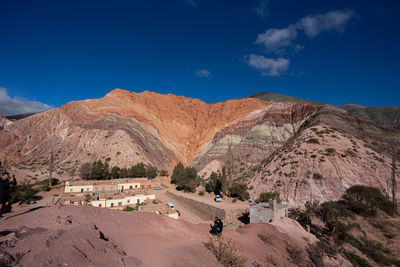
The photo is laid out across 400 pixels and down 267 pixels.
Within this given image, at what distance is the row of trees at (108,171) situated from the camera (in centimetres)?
4475

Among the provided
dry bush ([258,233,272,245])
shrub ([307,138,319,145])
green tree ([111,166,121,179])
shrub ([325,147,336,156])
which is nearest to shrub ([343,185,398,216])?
shrub ([325,147,336,156])

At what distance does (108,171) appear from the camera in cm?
4766

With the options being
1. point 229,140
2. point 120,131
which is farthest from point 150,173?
point 229,140

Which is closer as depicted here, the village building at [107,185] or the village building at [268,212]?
the village building at [268,212]

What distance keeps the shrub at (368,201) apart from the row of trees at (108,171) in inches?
1672

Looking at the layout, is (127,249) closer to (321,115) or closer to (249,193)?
(249,193)

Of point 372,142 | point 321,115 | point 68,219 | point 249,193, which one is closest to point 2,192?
point 68,219

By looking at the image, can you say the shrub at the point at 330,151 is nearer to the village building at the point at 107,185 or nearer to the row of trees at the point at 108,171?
the village building at the point at 107,185

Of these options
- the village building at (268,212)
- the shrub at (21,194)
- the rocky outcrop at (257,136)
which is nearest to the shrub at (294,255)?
the village building at (268,212)

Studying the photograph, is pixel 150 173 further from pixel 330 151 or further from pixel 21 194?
pixel 330 151

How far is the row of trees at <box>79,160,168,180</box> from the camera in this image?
44.7 meters

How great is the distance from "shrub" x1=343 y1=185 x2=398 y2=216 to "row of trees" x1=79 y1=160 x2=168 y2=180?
42.5m

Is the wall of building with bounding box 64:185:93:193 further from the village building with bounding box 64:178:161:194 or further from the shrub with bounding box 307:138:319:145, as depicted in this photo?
the shrub with bounding box 307:138:319:145

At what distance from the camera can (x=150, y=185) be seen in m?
46.2
